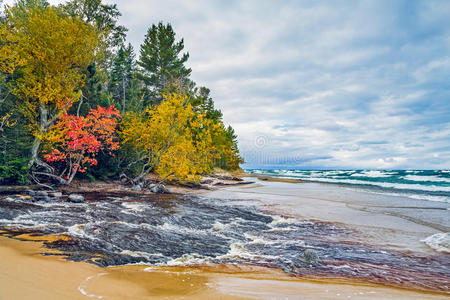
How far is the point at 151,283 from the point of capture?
3.49 meters

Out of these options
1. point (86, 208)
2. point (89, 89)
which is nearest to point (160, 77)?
point (89, 89)

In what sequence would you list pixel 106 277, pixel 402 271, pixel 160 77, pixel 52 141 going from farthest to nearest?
pixel 160 77
pixel 52 141
pixel 402 271
pixel 106 277

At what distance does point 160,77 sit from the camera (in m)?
38.2

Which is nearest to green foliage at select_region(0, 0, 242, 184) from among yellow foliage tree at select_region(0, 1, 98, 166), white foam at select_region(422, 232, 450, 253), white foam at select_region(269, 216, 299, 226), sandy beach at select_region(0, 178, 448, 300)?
yellow foliage tree at select_region(0, 1, 98, 166)

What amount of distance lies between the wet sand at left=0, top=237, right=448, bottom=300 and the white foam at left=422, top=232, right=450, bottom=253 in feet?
12.8

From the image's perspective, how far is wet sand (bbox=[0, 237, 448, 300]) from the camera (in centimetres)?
298

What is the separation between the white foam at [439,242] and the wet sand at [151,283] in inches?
154

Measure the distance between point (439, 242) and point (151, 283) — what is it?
872cm

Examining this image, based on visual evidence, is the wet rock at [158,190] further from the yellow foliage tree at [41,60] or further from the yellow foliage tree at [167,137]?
the yellow foliage tree at [41,60]

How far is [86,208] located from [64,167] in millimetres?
10072

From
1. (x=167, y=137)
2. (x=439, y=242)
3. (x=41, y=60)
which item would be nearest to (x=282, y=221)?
(x=439, y=242)

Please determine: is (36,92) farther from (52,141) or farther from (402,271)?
(402,271)

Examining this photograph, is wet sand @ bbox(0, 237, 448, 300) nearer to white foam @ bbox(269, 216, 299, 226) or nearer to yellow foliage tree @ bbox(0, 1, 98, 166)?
white foam @ bbox(269, 216, 299, 226)

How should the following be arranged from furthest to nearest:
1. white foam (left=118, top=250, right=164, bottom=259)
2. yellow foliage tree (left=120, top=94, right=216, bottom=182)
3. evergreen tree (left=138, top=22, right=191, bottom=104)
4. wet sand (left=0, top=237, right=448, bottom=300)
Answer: evergreen tree (left=138, top=22, right=191, bottom=104)
yellow foliage tree (left=120, top=94, right=216, bottom=182)
white foam (left=118, top=250, right=164, bottom=259)
wet sand (left=0, top=237, right=448, bottom=300)
